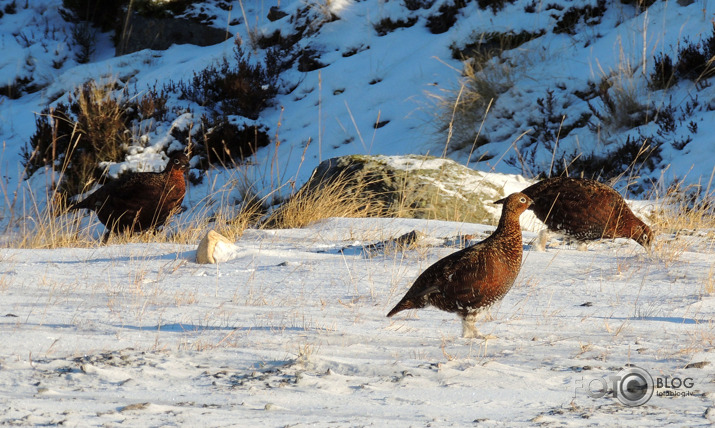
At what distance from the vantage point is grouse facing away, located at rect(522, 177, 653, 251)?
194 inches

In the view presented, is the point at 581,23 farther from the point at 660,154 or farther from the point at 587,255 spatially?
the point at 587,255

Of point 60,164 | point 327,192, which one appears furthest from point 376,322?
point 60,164

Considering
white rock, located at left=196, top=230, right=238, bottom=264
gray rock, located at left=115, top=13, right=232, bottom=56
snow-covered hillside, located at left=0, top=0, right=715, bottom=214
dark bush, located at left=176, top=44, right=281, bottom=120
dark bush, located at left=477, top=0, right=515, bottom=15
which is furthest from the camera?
gray rock, located at left=115, top=13, right=232, bottom=56

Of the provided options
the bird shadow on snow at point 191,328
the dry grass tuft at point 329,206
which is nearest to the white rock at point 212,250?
the bird shadow on snow at point 191,328

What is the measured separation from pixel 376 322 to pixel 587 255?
216 centimetres

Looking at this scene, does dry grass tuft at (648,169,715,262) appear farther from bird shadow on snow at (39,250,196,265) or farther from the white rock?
bird shadow on snow at (39,250,196,265)

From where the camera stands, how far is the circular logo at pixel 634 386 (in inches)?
98.0

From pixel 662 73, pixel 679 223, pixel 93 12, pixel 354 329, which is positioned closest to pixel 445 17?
pixel 662 73

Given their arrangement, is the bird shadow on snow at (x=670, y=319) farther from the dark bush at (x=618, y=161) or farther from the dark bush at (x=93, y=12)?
the dark bush at (x=93, y=12)

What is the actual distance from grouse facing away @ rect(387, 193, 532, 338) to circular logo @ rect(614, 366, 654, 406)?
2.07 ft

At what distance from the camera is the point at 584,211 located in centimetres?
491

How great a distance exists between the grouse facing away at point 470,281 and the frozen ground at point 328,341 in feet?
0.46

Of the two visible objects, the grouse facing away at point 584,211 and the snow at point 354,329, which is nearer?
the snow at point 354,329

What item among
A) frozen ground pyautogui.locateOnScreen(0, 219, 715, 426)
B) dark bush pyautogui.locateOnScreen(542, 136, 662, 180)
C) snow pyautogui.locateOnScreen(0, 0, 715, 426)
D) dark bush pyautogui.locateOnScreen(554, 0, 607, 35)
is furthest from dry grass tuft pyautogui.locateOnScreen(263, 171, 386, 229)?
dark bush pyautogui.locateOnScreen(554, 0, 607, 35)
